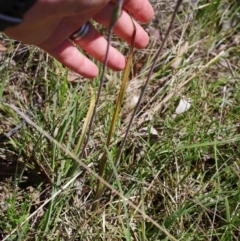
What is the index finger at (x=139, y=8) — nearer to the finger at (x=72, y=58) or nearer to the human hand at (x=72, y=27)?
the human hand at (x=72, y=27)

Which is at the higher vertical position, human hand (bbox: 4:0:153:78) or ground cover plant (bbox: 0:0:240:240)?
human hand (bbox: 4:0:153:78)

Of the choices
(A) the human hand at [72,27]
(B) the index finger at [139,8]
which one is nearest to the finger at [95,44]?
(A) the human hand at [72,27]

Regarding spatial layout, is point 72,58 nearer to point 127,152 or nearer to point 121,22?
point 121,22

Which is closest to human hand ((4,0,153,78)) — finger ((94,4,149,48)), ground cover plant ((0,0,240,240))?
finger ((94,4,149,48))

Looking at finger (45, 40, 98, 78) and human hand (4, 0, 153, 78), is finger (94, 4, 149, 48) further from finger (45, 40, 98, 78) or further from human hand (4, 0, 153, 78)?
finger (45, 40, 98, 78)

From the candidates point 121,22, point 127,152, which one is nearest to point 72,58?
point 121,22

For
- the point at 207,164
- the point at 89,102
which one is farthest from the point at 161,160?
the point at 89,102

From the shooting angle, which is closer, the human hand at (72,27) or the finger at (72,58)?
the human hand at (72,27)
